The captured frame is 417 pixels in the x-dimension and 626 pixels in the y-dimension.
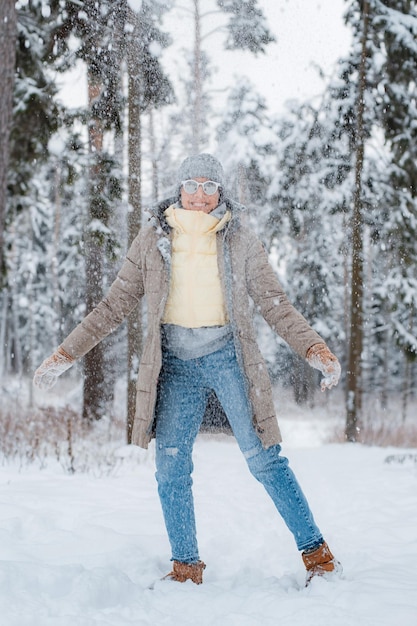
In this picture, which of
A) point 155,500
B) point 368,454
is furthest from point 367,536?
point 368,454

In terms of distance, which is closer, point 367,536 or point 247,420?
point 247,420

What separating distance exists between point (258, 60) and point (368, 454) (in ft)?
22.9

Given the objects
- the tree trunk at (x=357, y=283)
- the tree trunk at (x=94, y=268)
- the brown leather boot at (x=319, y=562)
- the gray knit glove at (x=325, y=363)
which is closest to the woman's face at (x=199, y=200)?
the gray knit glove at (x=325, y=363)

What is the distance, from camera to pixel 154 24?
948 cm

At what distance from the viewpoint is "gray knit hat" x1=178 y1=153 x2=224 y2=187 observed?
9.42ft

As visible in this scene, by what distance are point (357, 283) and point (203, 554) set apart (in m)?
8.14

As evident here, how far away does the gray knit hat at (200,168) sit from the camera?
2.87 m

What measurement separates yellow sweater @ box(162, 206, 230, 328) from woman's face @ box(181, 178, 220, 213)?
6 cm

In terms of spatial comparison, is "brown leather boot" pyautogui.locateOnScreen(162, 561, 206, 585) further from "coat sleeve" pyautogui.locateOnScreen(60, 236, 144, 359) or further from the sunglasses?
the sunglasses

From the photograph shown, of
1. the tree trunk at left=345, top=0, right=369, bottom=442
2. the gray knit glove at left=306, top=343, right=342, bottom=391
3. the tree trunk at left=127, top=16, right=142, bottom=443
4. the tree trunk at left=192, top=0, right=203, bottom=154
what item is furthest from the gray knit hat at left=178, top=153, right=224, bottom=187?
the tree trunk at left=345, top=0, right=369, bottom=442

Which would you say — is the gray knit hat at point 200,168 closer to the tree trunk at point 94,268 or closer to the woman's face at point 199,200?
the woman's face at point 199,200

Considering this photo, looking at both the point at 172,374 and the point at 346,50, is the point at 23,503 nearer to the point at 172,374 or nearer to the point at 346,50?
the point at 172,374

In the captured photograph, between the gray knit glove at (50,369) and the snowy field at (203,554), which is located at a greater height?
the gray knit glove at (50,369)

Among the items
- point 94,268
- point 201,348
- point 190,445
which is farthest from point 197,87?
point 190,445
